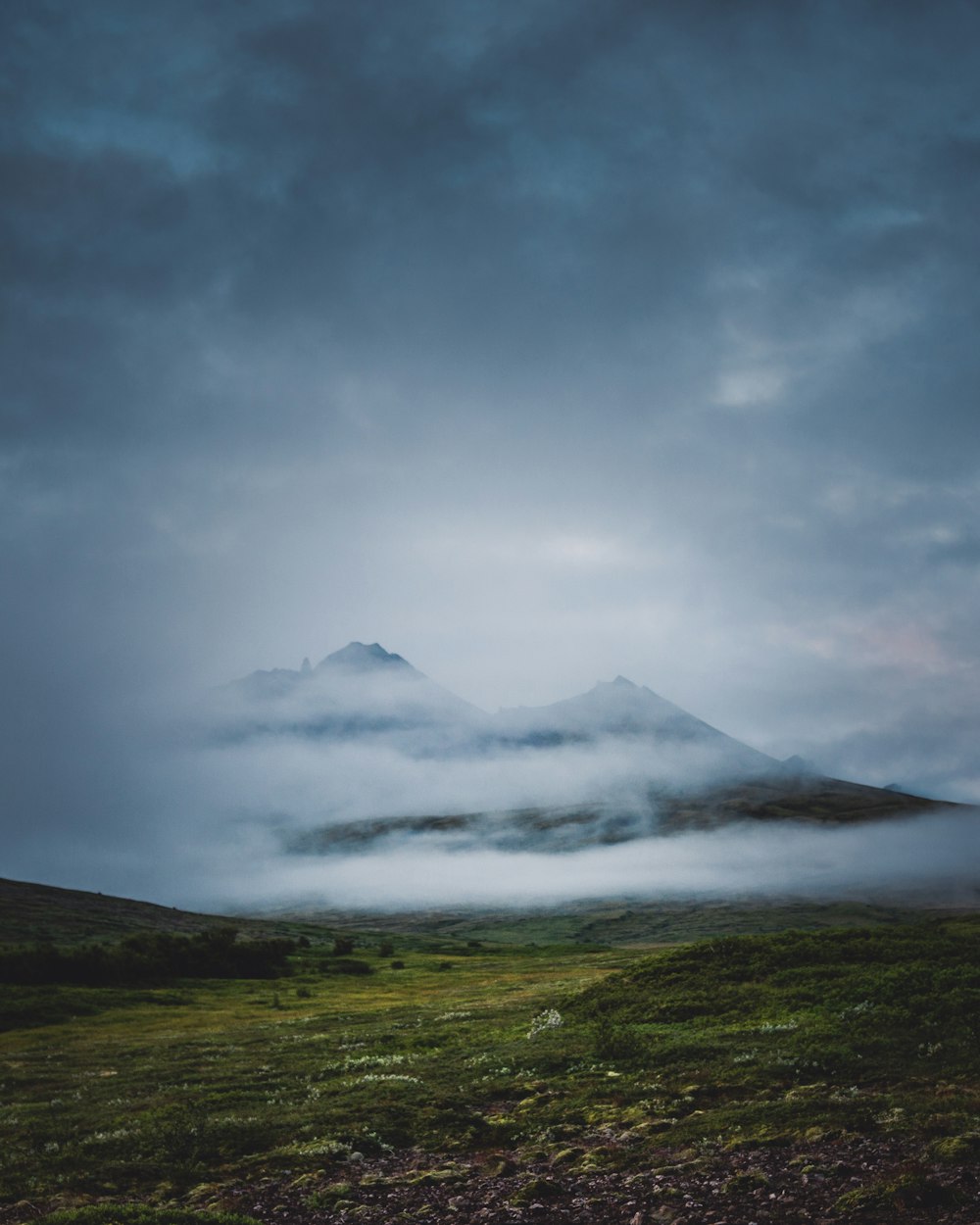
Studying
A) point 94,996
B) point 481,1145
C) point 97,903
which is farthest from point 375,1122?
point 97,903

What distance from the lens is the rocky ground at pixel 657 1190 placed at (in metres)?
15.2

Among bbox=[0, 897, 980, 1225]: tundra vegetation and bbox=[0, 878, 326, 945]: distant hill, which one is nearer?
bbox=[0, 897, 980, 1225]: tundra vegetation

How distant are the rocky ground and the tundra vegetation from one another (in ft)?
0.35

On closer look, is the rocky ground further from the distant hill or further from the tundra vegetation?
the distant hill

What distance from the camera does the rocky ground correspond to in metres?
15.2

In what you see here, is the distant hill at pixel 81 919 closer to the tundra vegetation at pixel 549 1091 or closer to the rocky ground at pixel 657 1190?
the tundra vegetation at pixel 549 1091

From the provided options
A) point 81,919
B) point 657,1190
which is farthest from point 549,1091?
point 81,919

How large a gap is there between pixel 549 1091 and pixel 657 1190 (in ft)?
34.9

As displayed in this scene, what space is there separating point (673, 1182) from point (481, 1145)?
6845mm

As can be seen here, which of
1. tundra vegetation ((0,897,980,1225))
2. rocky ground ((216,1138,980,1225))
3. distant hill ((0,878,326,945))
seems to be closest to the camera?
rocky ground ((216,1138,980,1225))

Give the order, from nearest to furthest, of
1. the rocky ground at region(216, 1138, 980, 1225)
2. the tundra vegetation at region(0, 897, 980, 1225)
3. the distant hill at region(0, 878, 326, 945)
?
the rocky ground at region(216, 1138, 980, 1225), the tundra vegetation at region(0, 897, 980, 1225), the distant hill at region(0, 878, 326, 945)

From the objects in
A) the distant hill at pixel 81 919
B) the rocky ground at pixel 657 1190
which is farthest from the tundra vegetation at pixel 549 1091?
the distant hill at pixel 81 919

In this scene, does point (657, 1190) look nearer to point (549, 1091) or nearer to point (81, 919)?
point (549, 1091)

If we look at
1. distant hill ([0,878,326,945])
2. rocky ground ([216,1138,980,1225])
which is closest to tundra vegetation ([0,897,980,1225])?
rocky ground ([216,1138,980,1225])
